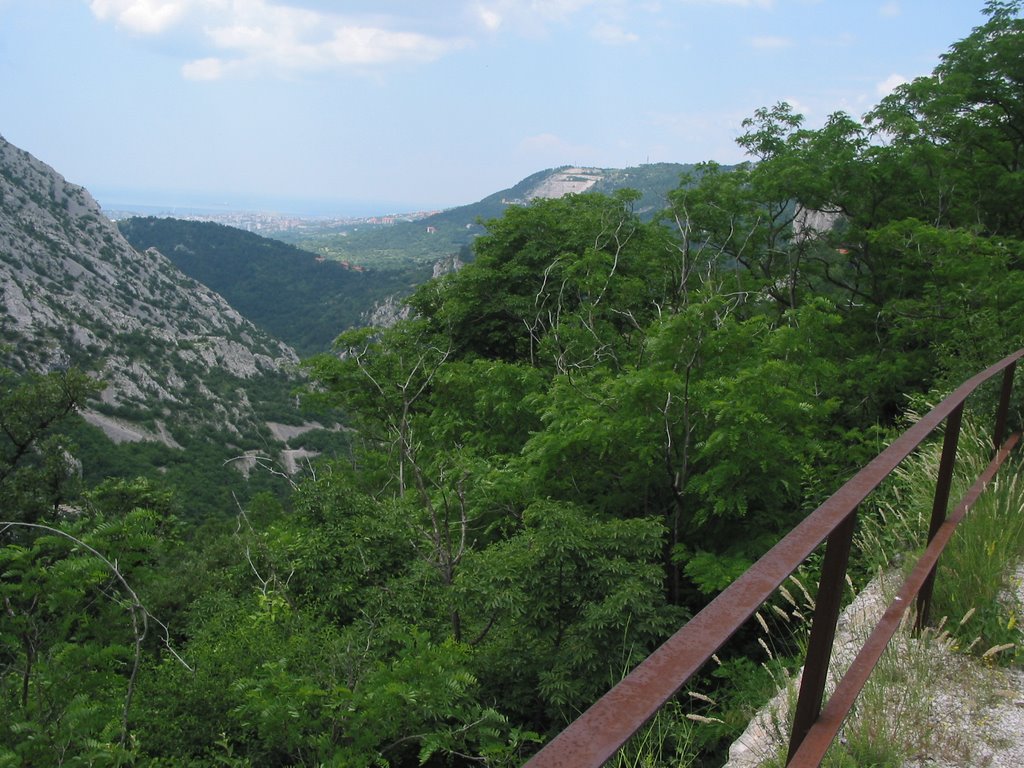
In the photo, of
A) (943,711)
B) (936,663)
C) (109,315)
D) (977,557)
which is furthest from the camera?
(109,315)

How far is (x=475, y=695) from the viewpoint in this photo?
7.04 metres

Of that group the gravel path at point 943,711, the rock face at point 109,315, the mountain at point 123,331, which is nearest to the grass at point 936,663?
the gravel path at point 943,711

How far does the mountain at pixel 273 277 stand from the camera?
122125 mm

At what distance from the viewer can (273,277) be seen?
140750 millimetres

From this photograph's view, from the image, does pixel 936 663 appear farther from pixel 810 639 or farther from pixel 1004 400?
pixel 1004 400

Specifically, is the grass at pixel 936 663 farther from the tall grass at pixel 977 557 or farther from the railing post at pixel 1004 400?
the railing post at pixel 1004 400

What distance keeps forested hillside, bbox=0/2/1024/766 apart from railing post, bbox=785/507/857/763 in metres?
1.36

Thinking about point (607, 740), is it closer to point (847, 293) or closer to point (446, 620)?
point (446, 620)

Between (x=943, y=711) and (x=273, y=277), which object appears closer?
(x=943, y=711)

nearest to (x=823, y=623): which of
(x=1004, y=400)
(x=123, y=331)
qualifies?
(x=1004, y=400)

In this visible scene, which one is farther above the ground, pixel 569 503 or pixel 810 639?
pixel 810 639

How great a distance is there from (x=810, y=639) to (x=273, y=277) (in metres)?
148

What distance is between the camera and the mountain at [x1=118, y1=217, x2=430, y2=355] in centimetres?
12212

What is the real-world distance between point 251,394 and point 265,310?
59578 millimetres
